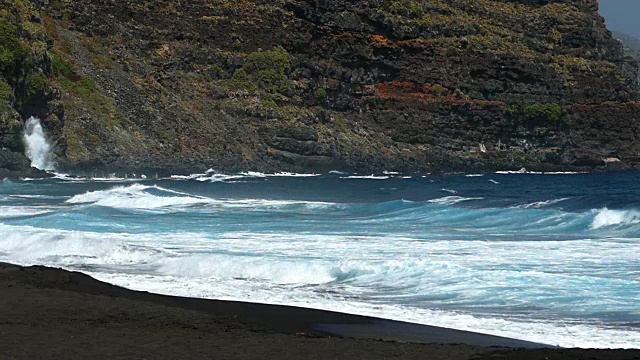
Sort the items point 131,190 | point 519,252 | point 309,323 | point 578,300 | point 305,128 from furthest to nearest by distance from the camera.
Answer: point 305,128, point 131,190, point 519,252, point 578,300, point 309,323

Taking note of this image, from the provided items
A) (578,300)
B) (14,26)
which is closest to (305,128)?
(14,26)

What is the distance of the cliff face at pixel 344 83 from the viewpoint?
77.3 m

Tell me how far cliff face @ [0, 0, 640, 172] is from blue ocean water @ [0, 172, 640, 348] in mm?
31174

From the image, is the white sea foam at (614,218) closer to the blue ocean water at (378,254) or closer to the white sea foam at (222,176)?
the blue ocean water at (378,254)

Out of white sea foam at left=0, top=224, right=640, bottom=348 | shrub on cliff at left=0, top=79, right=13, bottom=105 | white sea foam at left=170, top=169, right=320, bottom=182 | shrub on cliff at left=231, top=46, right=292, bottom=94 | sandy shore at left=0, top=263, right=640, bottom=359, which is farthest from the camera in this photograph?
shrub on cliff at left=231, top=46, right=292, bottom=94

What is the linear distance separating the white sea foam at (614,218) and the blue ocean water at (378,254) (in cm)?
6

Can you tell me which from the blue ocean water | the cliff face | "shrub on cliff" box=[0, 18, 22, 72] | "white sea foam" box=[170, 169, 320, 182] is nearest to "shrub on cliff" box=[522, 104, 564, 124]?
the cliff face

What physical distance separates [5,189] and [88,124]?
20.5 metres

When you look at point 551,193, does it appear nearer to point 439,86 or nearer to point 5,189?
point 5,189

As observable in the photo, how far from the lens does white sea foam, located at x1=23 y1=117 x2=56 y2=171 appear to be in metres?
64.4

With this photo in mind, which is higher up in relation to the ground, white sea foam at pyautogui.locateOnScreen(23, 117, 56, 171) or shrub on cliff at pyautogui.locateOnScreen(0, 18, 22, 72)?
shrub on cliff at pyautogui.locateOnScreen(0, 18, 22, 72)

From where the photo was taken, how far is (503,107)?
92000 mm

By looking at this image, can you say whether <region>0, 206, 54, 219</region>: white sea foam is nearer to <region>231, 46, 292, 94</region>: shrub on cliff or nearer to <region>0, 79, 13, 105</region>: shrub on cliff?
<region>0, 79, 13, 105</region>: shrub on cliff

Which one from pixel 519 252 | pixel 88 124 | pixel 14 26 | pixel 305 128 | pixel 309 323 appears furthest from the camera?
pixel 305 128
